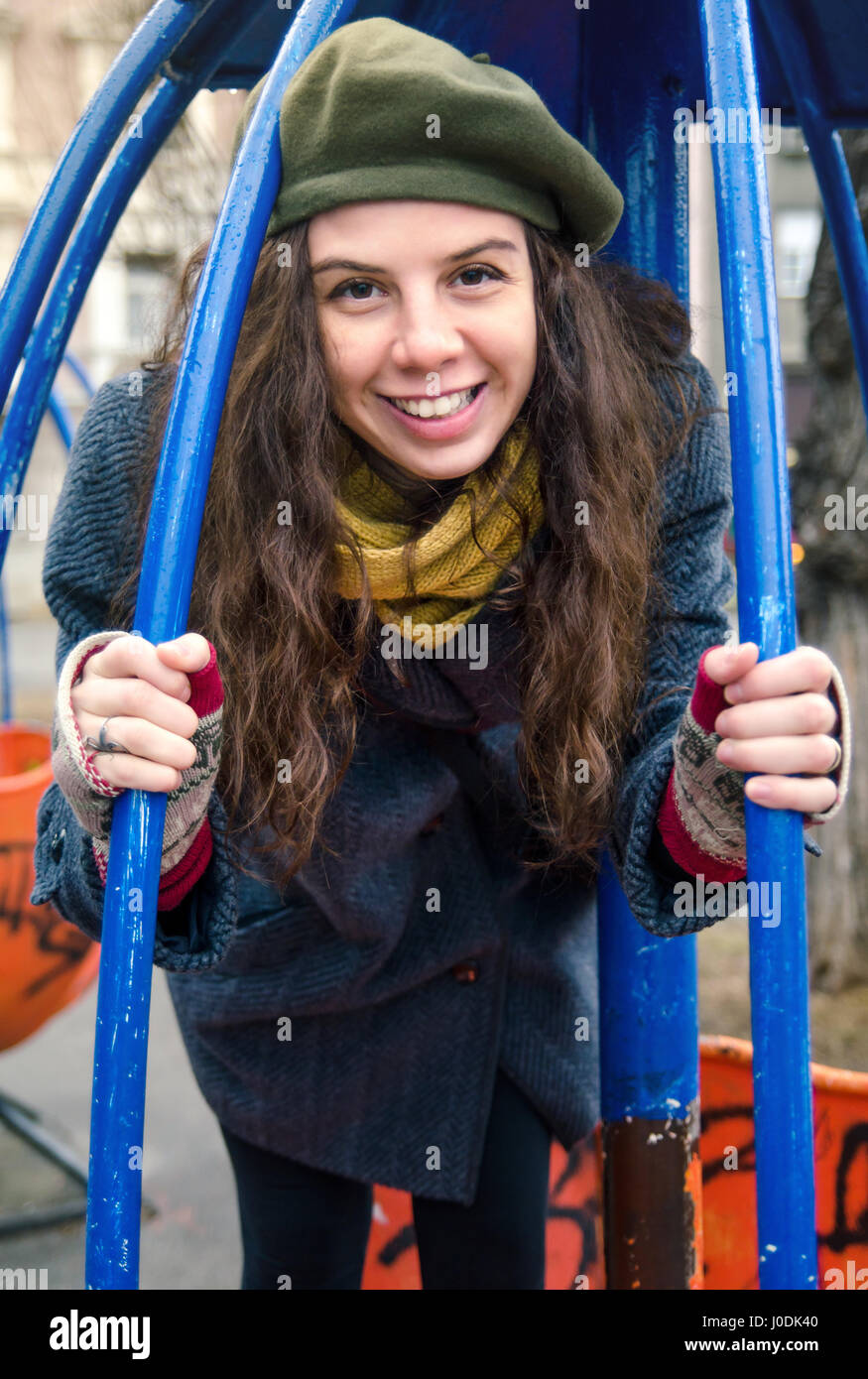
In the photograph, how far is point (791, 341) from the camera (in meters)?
19.5

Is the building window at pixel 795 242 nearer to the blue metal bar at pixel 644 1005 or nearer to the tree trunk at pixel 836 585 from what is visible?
the tree trunk at pixel 836 585

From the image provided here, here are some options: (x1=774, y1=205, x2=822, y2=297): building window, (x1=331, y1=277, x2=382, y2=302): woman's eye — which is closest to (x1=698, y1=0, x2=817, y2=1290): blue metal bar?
(x1=331, y1=277, x2=382, y2=302): woman's eye

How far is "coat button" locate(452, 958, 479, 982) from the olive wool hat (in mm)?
836

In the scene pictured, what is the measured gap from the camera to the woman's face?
1118 mm

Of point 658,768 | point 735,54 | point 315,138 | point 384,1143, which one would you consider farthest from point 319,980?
point 735,54

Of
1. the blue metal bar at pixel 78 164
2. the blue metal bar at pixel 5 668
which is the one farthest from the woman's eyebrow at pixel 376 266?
the blue metal bar at pixel 5 668

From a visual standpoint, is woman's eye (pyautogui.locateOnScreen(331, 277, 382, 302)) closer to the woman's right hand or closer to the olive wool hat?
the olive wool hat

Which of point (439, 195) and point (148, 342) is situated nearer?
point (439, 195)

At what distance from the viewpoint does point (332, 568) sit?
1.22m

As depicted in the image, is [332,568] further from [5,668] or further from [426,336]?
[5,668]

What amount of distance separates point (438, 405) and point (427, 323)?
80 mm

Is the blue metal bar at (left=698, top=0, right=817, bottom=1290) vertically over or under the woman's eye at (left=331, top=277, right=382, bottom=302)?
under

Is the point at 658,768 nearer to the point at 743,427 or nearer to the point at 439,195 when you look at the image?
the point at 743,427

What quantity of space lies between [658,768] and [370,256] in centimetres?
52
